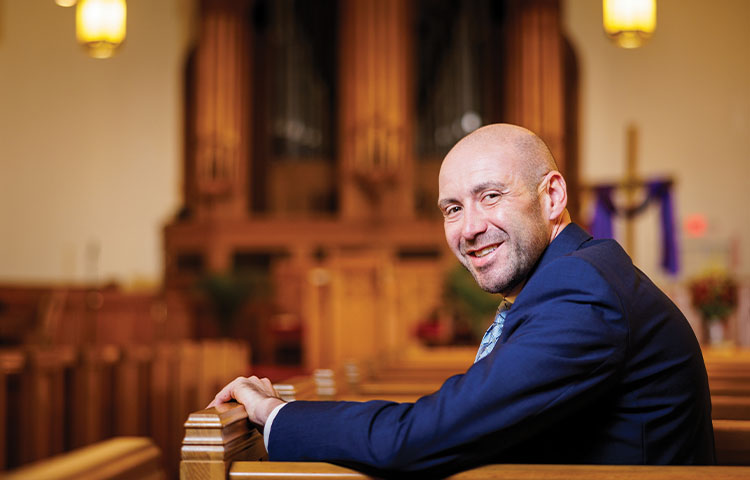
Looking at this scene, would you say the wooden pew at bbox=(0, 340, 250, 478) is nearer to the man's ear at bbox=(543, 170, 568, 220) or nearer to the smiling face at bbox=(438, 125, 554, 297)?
the smiling face at bbox=(438, 125, 554, 297)

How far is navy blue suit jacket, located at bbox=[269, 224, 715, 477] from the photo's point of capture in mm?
1313

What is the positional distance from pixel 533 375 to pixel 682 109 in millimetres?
10947

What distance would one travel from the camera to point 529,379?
4.29 feet

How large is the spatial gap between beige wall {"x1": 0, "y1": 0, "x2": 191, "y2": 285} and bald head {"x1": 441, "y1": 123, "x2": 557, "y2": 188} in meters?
10.2

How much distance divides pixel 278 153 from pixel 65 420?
8295 mm

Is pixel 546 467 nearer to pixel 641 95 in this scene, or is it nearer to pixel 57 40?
pixel 641 95

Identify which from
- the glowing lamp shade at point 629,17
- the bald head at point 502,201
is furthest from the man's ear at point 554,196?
the glowing lamp shade at point 629,17

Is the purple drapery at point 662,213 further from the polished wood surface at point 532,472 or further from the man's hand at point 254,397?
the polished wood surface at point 532,472

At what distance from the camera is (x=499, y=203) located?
1625mm

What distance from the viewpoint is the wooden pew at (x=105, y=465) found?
3.33ft

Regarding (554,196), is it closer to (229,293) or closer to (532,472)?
(532,472)

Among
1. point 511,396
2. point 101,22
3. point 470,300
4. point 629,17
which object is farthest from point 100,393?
point 470,300

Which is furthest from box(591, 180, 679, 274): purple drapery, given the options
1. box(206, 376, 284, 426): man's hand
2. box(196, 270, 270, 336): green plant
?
box(206, 376, 284, 426): man's hand

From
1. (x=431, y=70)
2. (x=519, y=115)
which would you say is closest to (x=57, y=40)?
(x=431, y=70)
